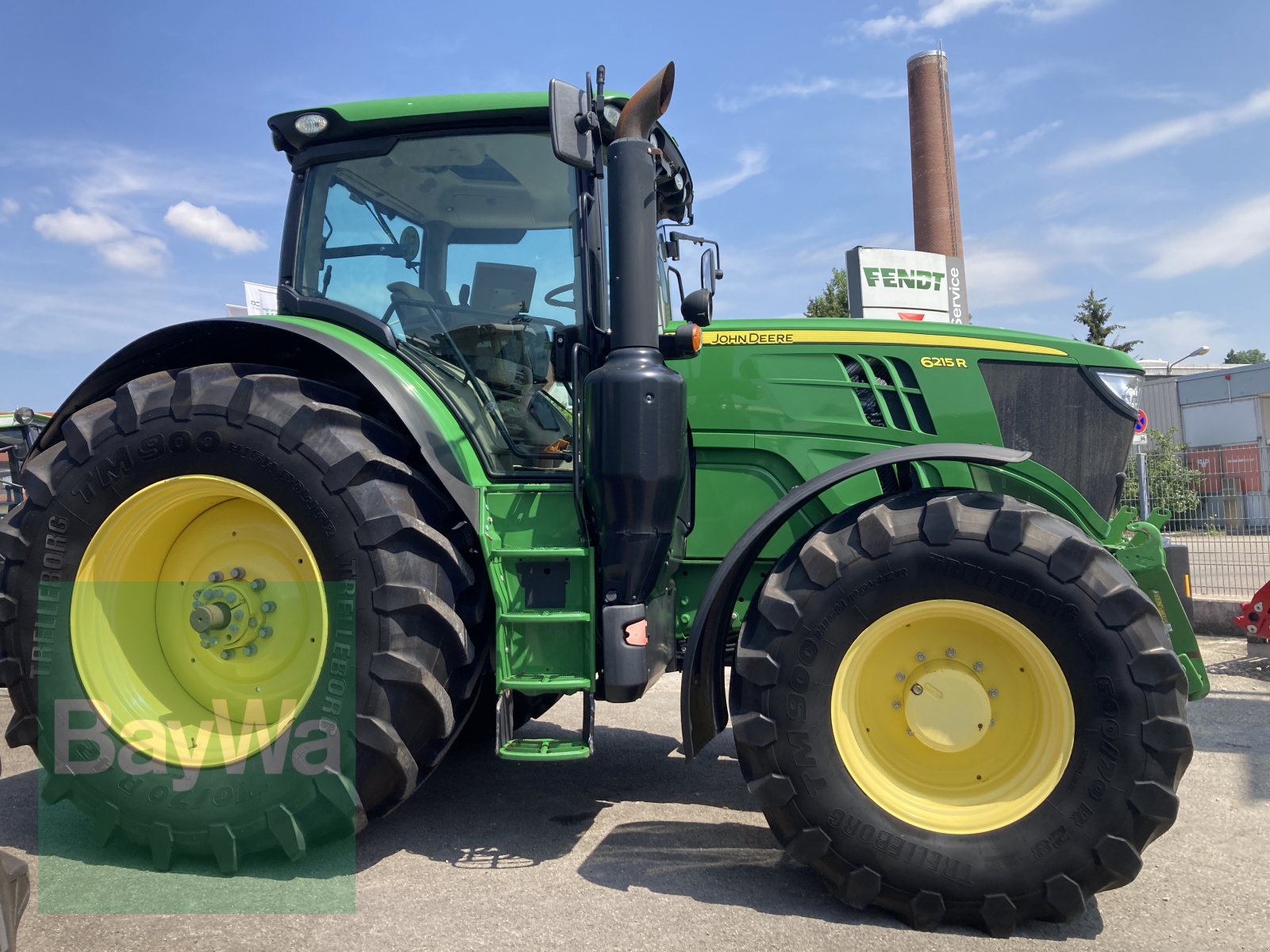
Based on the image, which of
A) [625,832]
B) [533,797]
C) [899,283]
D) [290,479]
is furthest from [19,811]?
[899,283]

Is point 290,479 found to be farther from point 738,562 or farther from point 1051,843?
point 1051,843

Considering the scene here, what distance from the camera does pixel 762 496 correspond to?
354cm

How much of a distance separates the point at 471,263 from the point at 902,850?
2627mm

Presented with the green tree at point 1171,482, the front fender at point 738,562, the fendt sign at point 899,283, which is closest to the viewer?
the front fender at point 738,562

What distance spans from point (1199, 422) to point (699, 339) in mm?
23848

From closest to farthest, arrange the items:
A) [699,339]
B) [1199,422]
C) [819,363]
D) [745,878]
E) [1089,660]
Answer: [1089,660], [745,878], [699,339], [819,363], [1199,422]

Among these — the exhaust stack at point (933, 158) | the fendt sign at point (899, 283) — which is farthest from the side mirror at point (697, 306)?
the exhaust stack at point (933, 158)

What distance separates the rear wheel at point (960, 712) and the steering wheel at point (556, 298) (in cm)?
133

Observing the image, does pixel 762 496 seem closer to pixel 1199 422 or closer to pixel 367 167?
pixel 367 167

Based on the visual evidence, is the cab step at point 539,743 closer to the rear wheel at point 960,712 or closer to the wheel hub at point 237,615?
the rear wheel at point 960,712

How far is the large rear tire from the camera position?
308 centimetres

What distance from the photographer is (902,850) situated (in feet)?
8.98

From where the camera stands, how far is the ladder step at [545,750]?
9.94 feet

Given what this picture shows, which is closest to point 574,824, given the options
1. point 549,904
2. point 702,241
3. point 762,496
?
point 549,904
